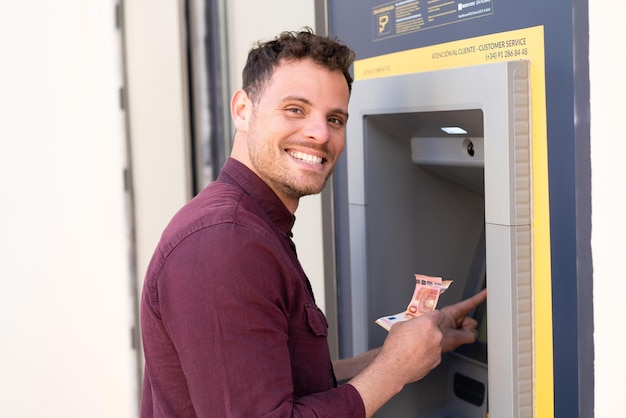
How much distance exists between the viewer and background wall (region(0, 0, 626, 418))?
362 cm

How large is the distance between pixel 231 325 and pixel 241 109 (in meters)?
0.63

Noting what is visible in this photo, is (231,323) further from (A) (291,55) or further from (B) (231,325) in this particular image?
(A) (291,55)

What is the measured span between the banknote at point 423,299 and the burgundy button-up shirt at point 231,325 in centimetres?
35

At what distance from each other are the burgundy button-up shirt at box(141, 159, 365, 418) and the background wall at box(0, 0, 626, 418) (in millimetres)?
2069

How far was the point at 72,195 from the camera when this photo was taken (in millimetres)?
3770

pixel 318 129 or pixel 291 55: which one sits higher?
pixel 291 55

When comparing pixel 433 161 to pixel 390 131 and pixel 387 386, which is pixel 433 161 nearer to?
pixel 390 131

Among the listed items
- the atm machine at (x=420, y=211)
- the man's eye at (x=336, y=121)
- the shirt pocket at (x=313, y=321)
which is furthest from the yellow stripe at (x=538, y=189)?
the shirt pocket at (x=313, y=321)

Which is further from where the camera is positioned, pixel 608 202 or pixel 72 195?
pixel 72 195

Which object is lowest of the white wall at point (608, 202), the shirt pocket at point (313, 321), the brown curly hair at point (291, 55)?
the shirt pocket at point (313, 321)

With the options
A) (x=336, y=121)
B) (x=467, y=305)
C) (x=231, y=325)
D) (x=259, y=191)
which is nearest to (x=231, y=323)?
(x=231, y=325)

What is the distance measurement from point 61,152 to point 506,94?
270 centimetres

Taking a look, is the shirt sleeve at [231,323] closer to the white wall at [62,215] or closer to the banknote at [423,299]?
the banknote at [423,299]

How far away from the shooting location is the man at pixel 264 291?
54.4 inches
